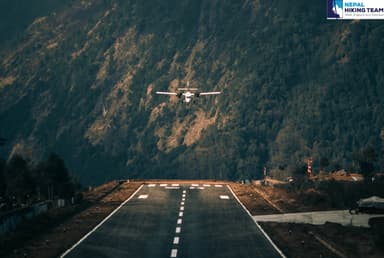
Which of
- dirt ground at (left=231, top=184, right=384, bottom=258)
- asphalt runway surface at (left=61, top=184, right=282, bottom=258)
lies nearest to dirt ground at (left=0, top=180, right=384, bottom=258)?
dirt ground at (left=231, top=184, right=384, bottom=258)

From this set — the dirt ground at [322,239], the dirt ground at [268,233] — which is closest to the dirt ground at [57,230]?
the dirt ground at [268,233]

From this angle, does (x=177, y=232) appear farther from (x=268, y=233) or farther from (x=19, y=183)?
(x=19, y=183)

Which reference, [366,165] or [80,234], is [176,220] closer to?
[80,234]

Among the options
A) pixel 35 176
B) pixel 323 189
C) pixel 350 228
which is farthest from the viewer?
pixel 35 176

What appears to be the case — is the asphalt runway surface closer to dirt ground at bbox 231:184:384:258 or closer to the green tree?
dirt ground at bbox 231:184:384:258

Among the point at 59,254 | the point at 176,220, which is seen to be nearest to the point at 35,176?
the point at 176,220

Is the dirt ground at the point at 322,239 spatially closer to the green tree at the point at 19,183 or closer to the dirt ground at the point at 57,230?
the dirt ground at the point at 57,230
